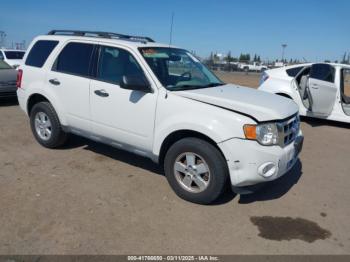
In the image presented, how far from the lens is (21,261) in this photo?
290cm

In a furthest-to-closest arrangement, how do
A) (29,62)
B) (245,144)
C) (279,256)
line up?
(29,62), (245,144), (279,256)

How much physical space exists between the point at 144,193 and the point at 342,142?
16.7 feet

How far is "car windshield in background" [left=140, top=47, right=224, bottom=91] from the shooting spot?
4.43 metres

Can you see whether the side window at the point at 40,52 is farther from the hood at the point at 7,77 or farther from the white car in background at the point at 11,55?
the white car in background at the point at 11,55

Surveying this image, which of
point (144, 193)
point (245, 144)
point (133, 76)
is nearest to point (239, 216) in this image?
point (245, 144)

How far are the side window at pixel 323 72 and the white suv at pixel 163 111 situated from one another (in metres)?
4.45

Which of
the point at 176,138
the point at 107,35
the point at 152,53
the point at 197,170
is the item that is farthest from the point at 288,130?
the point at 107,35

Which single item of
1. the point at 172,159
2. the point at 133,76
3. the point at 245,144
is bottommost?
the point at 172,159

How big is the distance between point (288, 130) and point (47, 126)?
12.7 feet

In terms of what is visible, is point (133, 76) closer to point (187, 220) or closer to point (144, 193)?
point (144, 193)

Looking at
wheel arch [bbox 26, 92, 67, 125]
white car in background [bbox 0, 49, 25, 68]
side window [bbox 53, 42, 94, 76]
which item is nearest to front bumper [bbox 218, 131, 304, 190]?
side window [bbox 53, 42, 94, 76]

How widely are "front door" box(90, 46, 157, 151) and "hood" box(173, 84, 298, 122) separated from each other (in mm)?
538

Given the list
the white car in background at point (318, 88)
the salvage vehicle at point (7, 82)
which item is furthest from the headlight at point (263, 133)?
the salvage vehicle at point (7, 82)

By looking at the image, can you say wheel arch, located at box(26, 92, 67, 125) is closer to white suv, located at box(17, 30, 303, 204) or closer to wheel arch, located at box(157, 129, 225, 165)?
white suv, located at box(17, 30, 303, 204)
